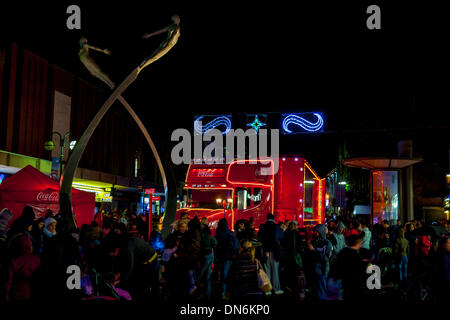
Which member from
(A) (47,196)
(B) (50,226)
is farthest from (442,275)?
(A) (47,196)

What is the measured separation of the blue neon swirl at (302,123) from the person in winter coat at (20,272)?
27.3 meters

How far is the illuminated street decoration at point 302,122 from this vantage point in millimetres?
32969

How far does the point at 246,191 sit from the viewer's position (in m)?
18.0

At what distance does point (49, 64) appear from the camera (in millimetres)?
36031

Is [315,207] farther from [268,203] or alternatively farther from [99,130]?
[99,130]

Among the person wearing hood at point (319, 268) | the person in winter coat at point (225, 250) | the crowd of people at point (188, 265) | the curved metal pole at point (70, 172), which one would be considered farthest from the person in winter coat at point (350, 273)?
the curved metal pole at point (70, 172)

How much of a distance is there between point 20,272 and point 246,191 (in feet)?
37.7

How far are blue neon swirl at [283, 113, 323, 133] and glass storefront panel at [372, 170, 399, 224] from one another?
754 centimetres

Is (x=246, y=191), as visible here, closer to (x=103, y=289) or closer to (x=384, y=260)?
(x=384, y=260)

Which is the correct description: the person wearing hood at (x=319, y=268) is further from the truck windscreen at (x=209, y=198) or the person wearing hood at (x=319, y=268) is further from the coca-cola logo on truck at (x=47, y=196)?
the coca-cola logo on truck at (x=47, y=196)

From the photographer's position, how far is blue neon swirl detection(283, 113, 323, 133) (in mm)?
32938

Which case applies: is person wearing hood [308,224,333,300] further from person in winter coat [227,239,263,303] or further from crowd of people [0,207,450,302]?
person in winter coat [227,239,263,303]

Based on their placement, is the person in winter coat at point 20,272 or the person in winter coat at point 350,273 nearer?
the person in winter coat at point 350,273
